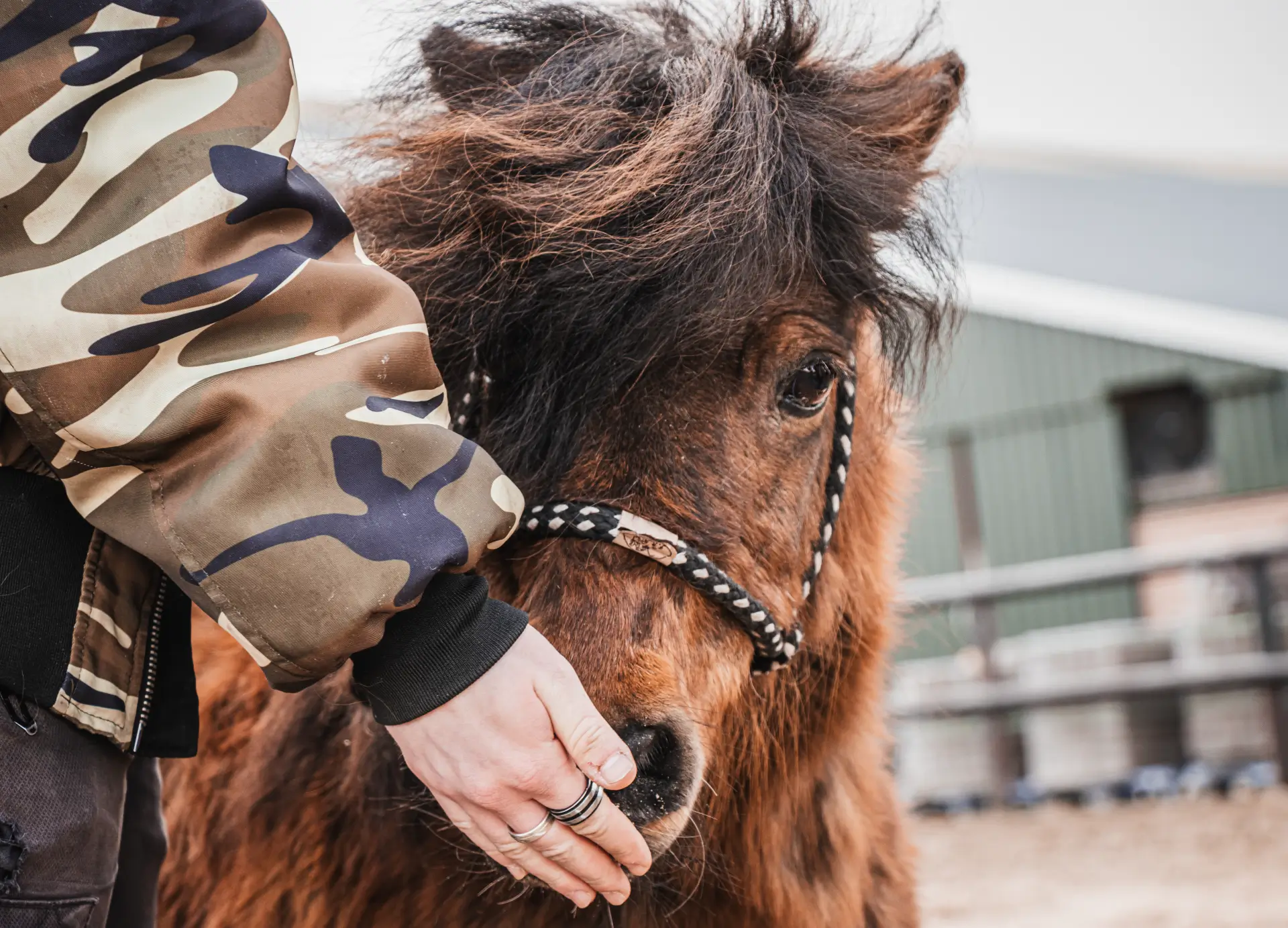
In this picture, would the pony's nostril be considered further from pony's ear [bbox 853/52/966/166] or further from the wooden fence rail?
the wooden fence rail

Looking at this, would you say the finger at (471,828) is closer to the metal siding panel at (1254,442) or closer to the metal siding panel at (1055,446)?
the metal siding panel at (1055,446)

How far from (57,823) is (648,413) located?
0.85m

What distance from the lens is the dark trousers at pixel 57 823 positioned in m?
1.03

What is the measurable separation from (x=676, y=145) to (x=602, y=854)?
91 centimetres

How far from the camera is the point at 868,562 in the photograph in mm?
2113

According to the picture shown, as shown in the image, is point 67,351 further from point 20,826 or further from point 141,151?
point 20,826

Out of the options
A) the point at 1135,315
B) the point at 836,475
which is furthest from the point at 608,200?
the point at 1135,315

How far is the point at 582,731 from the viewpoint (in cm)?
108

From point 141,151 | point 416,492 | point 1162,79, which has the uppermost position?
point 141,151

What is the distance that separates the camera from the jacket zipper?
1168 mm

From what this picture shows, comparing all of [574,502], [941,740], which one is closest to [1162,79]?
[941,740]

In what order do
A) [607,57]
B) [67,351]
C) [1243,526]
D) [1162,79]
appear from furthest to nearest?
[1243,526], [1162,79], [607,57], [67,351]

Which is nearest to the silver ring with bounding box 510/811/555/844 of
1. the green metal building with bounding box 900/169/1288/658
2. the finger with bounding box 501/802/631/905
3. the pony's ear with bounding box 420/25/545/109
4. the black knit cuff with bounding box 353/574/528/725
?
the finger with bounding box 501/802/631/905

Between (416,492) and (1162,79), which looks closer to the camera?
(416,492)
